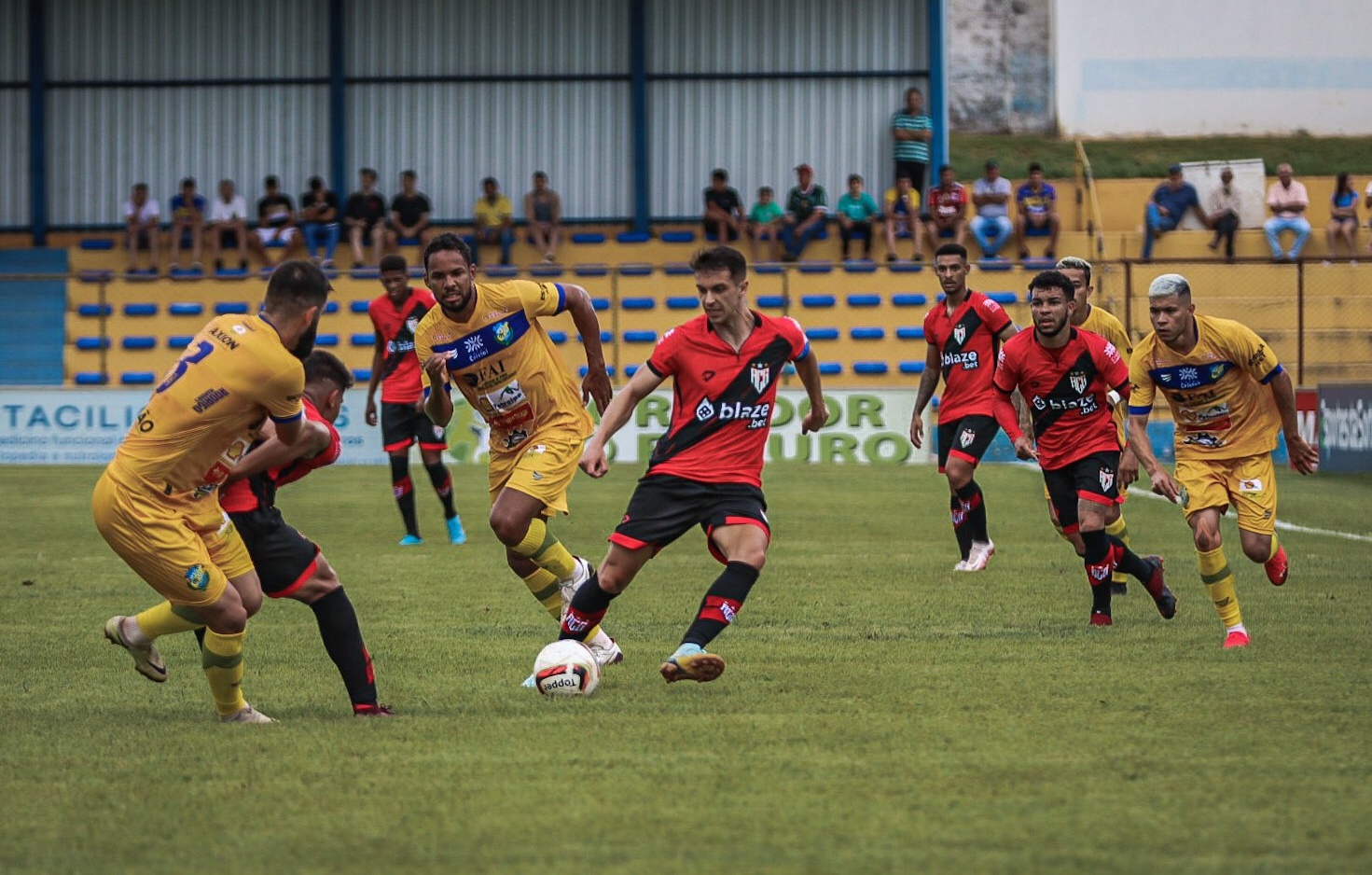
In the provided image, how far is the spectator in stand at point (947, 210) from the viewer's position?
27766 mm

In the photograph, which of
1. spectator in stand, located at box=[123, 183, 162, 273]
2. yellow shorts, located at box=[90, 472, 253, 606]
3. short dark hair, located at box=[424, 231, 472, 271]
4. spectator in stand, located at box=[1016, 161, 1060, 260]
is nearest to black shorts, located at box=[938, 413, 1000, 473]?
short dark hair, located at box=[424, 231, 472, 271]

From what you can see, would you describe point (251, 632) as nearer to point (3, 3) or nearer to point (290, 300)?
point (290, 300)

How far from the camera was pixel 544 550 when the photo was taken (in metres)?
8.37

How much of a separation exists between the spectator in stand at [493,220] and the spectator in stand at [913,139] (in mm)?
→ 6773

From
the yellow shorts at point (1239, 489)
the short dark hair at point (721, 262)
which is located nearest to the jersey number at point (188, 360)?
the short dark hair at point (721, 262)

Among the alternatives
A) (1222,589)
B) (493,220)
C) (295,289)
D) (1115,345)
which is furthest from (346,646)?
(493,220)

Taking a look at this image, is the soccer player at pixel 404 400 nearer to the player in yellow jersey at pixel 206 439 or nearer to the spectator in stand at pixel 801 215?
the player in yellow jersey at pixel 206 439

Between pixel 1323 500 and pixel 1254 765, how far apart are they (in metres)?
12.7

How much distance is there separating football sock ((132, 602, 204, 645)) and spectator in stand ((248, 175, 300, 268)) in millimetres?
22625

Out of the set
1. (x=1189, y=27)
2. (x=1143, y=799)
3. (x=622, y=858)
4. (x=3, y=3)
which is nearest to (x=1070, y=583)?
(x=1143, y=799)

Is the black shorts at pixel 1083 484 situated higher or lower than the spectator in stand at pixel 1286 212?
lower

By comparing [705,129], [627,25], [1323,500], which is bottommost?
[1323,500]

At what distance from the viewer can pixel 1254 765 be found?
564cm

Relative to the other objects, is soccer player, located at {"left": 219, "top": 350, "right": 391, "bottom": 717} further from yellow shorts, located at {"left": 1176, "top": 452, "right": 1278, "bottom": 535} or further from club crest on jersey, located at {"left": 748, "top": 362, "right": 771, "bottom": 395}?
yellow shorts, located at {"left": 1176, "top": 452, "right": 1278, "bottom": 535}
